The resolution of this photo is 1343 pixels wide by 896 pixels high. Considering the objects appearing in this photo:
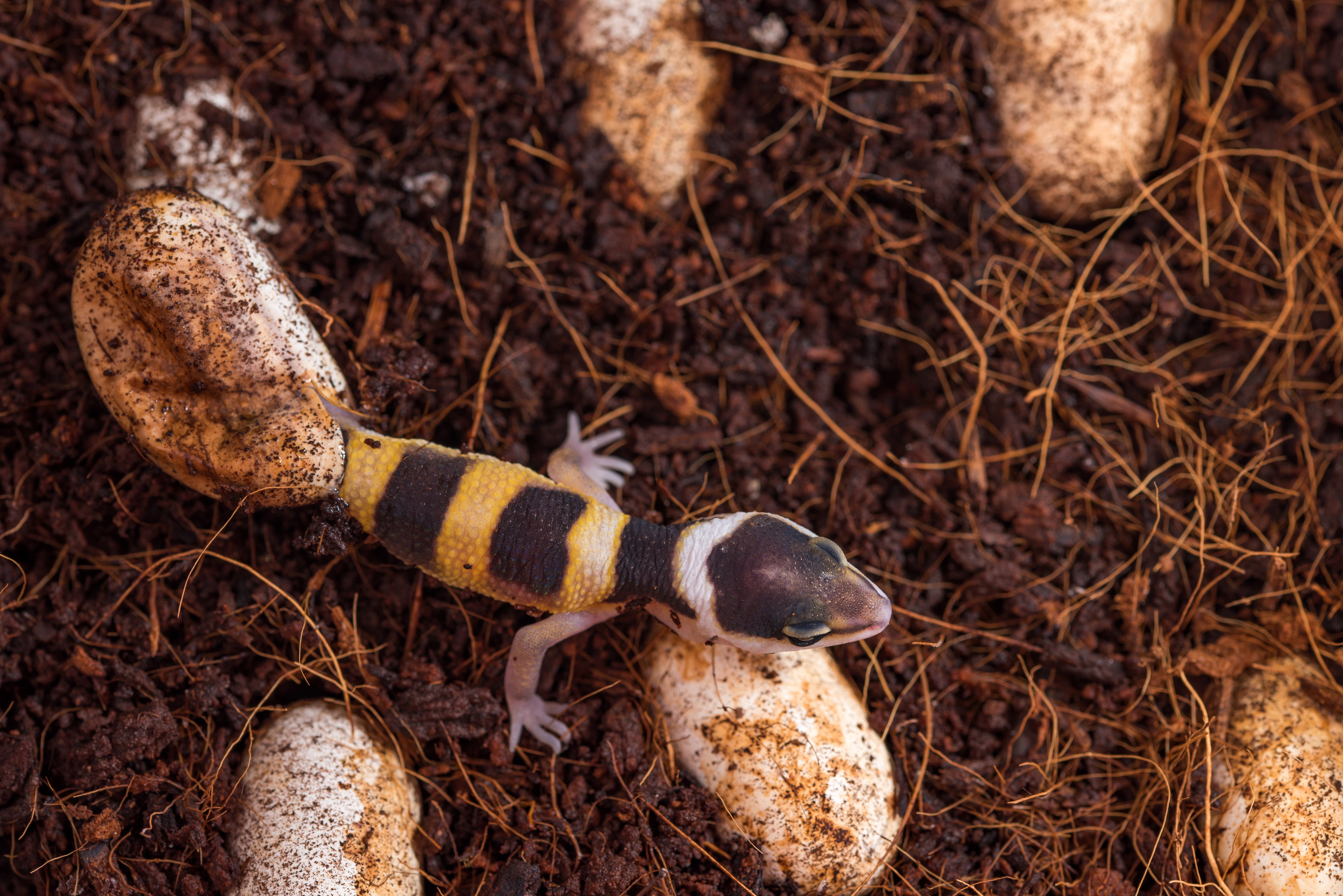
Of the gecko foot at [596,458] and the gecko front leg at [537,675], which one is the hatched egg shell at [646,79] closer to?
the gecko foot at [596,458]

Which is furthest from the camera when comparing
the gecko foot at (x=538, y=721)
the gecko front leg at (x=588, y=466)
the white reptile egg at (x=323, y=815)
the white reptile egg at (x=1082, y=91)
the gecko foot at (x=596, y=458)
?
the white reptile egg at (x=1082, y=91)

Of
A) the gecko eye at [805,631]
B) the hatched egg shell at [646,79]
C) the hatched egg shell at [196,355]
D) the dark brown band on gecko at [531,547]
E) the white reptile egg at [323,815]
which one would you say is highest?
the hatched egg shell at [646,79]

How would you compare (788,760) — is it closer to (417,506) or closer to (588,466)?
(588,466)

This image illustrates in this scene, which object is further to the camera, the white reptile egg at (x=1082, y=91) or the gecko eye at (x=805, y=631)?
the white reptile egg at (x=1082, y=91)

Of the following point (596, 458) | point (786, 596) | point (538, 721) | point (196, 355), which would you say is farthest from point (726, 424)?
point (196, 355)

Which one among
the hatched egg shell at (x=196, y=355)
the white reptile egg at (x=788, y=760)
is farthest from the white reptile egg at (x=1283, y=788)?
the hatched egg shell at (x=196, y=355)

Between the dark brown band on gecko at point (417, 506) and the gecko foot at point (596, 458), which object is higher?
the dark brown band on gecko at point (417, 506)

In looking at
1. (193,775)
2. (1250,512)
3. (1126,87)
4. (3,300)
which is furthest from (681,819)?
(1126,87)

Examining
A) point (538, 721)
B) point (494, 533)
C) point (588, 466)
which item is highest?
point (494, 533)
